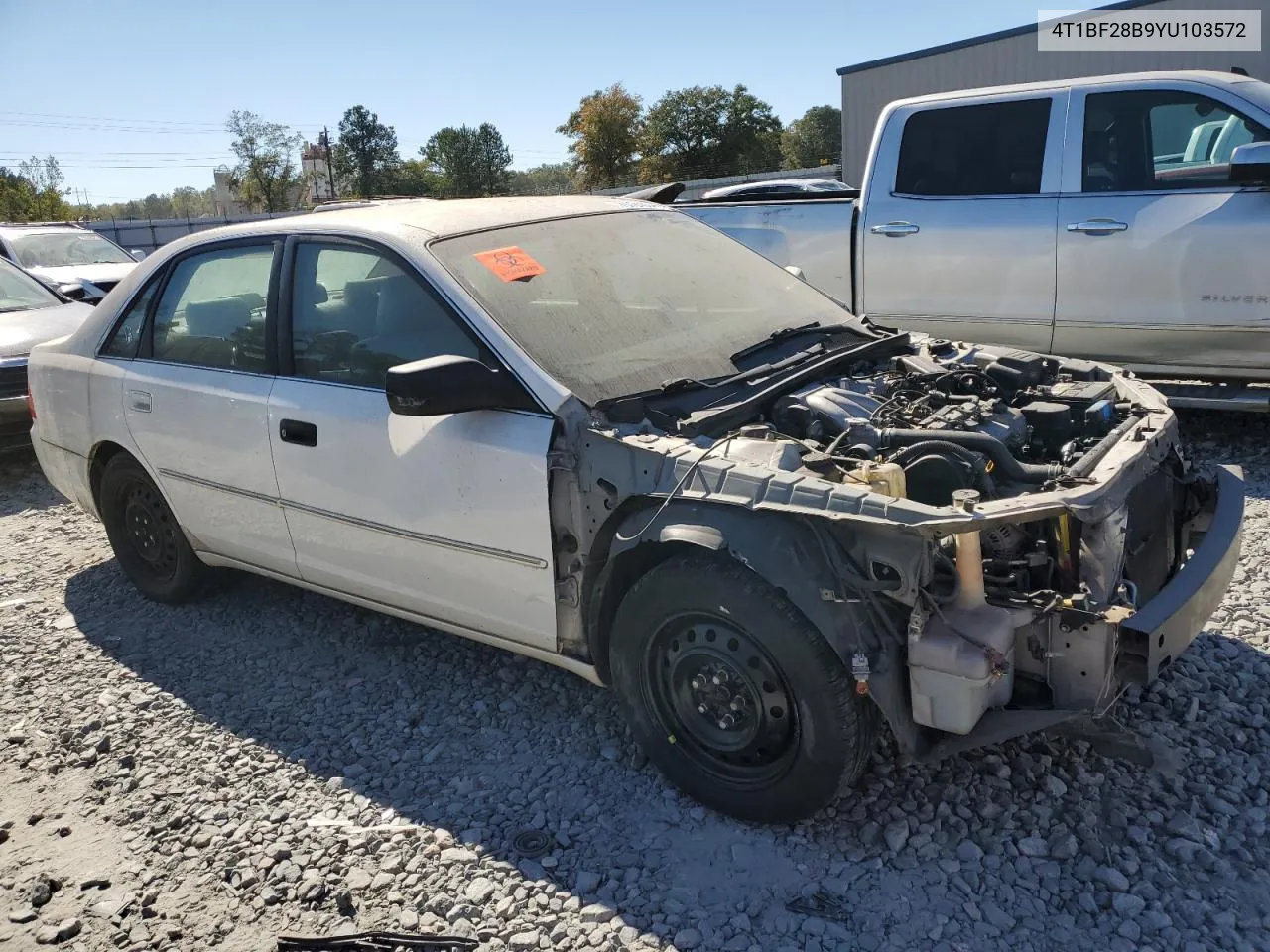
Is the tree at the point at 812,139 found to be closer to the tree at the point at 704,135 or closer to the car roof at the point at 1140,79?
the tree at the point at 704,135

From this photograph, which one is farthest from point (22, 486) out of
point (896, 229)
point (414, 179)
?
point (414, 179)

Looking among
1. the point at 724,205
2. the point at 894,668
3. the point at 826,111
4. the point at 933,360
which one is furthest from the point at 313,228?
the point at 826,111

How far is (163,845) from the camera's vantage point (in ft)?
10.2

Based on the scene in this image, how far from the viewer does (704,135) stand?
155 ft

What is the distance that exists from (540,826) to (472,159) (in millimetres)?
59275

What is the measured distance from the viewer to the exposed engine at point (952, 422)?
2906 mm

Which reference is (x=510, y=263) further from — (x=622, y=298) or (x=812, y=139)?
(x=812, y=139)

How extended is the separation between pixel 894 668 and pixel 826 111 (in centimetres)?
5994

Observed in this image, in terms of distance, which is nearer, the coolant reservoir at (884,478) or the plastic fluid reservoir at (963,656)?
the plastic fluid reservoir at (963,656)

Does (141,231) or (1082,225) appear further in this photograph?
(141,231)

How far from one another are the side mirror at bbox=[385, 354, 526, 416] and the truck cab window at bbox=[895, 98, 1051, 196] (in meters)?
4.19

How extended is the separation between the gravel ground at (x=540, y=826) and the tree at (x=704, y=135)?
4510 centimetres

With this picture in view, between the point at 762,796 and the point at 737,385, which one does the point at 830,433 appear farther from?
the point at 762,796

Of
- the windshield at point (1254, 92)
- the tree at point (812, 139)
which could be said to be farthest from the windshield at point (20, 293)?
the tree at point (812, 139)
